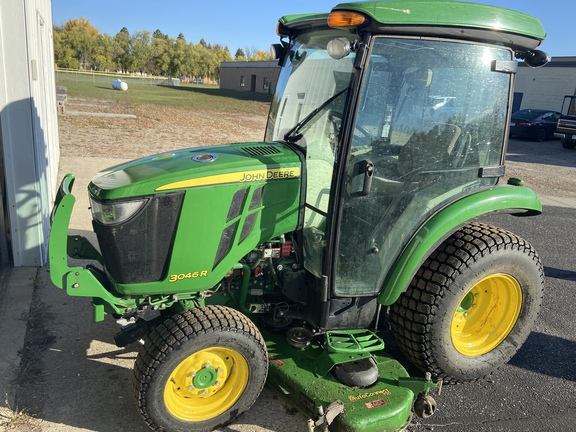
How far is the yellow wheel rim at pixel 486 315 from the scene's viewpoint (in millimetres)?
3467

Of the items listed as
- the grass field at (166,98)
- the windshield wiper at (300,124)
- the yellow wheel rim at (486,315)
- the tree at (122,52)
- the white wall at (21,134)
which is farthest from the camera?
the tree at (122,52)

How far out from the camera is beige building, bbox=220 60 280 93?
5483 cm

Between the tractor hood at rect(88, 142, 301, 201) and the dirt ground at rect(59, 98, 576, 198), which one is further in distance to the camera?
the dirt ground at rect(59, 98, 576, 198)

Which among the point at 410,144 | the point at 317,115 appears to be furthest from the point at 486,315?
the point at 317,115

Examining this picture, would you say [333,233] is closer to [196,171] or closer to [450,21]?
[196,171]

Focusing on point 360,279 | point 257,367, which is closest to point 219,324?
point 257,367

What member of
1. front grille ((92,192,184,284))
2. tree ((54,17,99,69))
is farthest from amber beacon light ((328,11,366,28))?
tree ((54,17,99,69))

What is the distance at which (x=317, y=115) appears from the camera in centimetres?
296

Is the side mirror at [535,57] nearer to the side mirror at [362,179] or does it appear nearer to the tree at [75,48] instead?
the side mirror at [362,179]

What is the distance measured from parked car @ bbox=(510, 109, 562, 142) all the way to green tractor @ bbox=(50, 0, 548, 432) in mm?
18973

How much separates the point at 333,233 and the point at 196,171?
32.8 inches

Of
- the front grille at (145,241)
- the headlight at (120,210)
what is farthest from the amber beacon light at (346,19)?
the headlight at (120,210)

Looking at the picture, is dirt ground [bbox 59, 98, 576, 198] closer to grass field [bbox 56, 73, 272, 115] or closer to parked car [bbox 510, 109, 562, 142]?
parked car [bbox 510, 109, 562, 142]

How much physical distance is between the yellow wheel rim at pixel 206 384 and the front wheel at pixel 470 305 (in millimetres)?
1119
